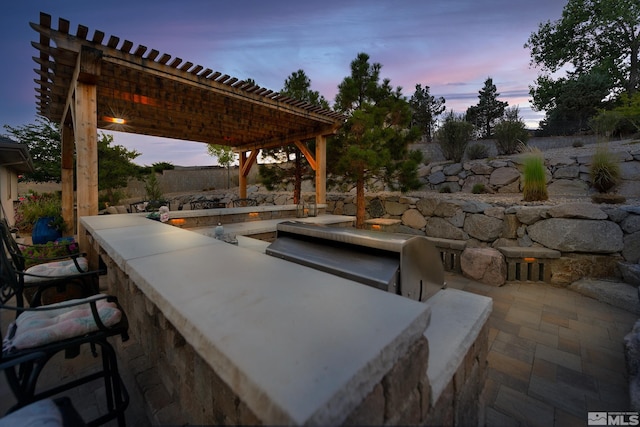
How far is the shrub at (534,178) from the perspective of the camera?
5340mm

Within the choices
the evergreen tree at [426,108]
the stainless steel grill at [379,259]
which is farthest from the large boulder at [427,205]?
the evergreen tree at [426,108]

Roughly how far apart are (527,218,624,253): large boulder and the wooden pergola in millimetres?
4496

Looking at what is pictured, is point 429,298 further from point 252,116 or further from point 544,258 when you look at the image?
point 252,116

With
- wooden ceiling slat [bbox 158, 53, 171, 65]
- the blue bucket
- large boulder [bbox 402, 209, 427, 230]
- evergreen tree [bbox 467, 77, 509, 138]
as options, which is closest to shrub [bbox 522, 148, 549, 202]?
large boulder [bbox 402, 209, 427, 230]

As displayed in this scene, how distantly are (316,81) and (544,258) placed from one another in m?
7.65

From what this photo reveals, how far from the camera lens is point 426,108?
72.4 feet

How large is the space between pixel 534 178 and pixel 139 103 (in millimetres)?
8071

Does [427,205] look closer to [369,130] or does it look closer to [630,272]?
[369,130]

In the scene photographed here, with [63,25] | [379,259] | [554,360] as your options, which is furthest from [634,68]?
[63,25]

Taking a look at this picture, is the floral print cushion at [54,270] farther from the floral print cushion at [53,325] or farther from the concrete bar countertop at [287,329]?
the concrete bar countertop at [287,329]

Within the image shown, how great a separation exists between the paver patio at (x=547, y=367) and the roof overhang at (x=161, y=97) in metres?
3.48

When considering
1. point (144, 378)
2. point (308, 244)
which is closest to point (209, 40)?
point (308, 244)

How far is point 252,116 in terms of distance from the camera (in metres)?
5.66

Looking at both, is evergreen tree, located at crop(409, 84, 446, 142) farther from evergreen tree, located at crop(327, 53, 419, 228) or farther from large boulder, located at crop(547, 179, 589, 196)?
evergreen tree, located at crop(327, 53, 419, 228)
